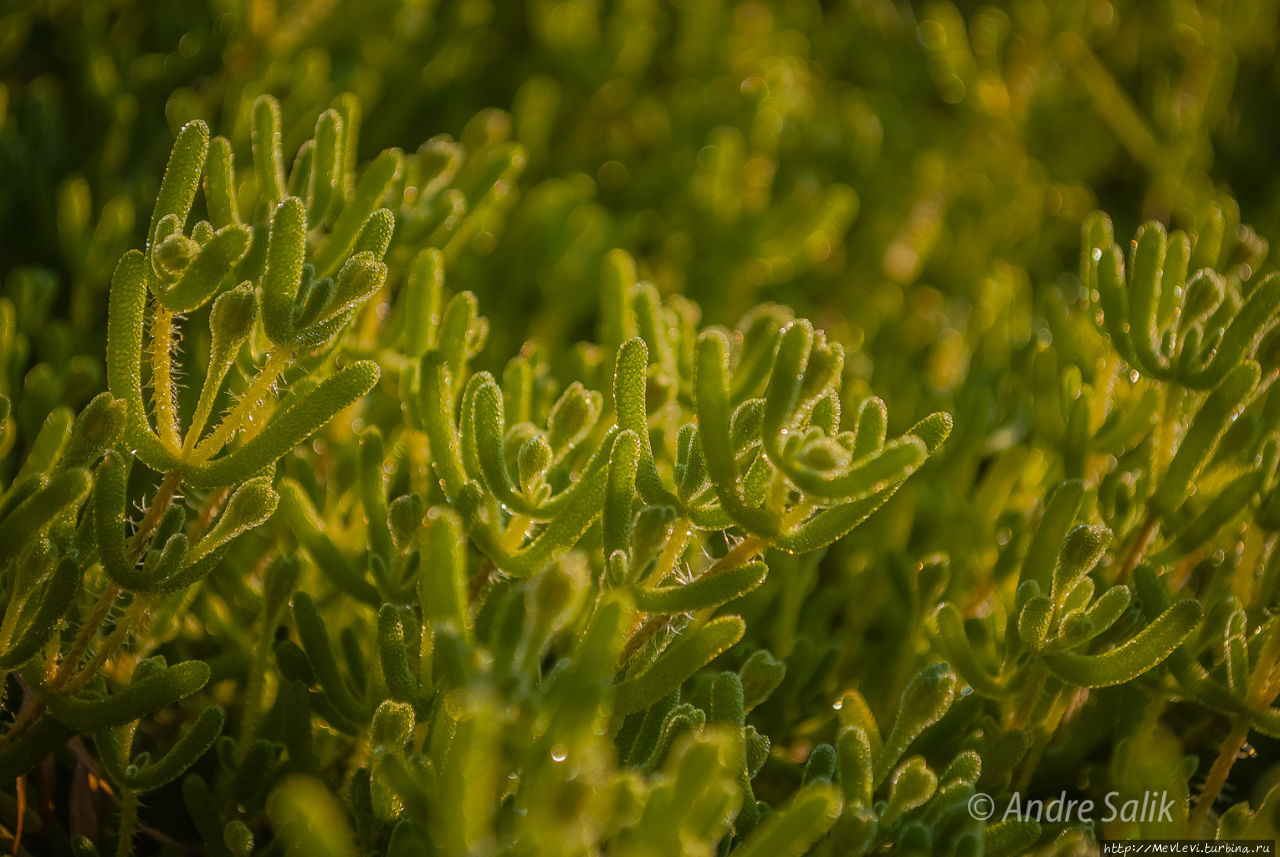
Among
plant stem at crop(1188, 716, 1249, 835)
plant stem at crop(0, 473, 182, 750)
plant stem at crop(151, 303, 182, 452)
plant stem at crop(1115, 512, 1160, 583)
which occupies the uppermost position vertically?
plant stem at crop(1115, 512, 1160, 583)

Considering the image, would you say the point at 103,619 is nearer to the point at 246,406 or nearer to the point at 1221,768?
the point at 246,406

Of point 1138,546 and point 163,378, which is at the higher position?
point 1138,546

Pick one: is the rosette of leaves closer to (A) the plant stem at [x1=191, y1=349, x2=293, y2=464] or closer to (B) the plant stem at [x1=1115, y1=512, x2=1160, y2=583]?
(B) the plant stem at [x1=1115, y1=512, x2=1160, y2=583]

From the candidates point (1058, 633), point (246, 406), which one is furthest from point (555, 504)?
point (1058, 633)

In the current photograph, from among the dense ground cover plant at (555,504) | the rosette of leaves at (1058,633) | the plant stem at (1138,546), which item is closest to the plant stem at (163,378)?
the dense ground cover plant at (555,504)

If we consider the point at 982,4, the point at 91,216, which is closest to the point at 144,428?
the point at 91,216

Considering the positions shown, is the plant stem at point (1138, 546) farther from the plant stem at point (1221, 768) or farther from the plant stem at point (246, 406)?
the plant stem at point (246, 406)

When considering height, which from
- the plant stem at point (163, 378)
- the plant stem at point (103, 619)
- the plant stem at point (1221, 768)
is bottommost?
the plant stem at point (103, 619)

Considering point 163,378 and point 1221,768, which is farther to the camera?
point 1221,768

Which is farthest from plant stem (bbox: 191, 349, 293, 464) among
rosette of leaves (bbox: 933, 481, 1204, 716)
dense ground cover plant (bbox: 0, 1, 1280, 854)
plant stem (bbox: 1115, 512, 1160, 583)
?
plant stem (bbox: 1115, 512, 1160, 583)

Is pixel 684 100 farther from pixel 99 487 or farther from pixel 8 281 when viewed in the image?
pixel 99 487
